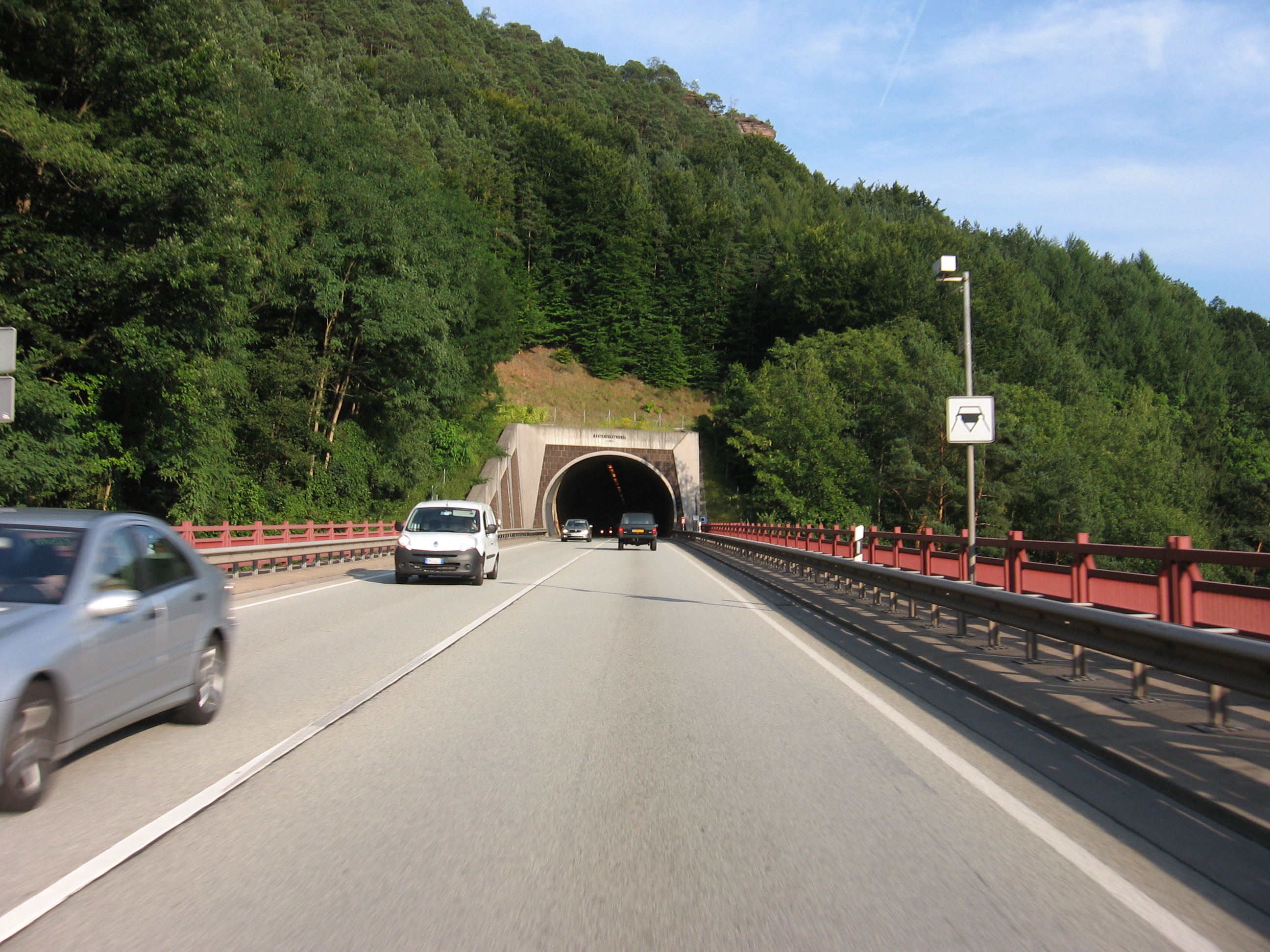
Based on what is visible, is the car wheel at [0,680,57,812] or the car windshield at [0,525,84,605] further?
the car windshield at [0,525,84,605]

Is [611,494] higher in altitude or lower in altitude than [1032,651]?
higher

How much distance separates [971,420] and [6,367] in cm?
1255

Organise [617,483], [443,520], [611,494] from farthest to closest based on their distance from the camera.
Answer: [611,494] < [617,483] < [443,520]

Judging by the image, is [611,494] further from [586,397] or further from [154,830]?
[154,830]

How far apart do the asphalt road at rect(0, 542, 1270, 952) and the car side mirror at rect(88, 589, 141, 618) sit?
955mm

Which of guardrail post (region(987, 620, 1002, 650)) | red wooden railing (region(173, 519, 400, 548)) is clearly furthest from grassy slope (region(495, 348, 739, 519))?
guardrail post (region(987, 620, 1002, 650))

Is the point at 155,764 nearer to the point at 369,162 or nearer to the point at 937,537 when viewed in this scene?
the point at 937,537

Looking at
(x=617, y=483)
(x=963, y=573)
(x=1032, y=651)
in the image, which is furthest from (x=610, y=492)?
(x=1032, y=651)

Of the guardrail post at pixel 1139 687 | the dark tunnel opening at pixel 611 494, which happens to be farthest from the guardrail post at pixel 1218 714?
the dark tunnel opening at pixel 611 494

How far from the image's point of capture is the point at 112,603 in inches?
222

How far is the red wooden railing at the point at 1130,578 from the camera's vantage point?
7.68m

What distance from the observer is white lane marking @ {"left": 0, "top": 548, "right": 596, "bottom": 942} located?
3713 millimetres

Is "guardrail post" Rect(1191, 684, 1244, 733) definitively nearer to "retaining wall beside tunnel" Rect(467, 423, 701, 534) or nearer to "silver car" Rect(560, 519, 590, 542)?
"silver car" Rect(560, 519, 590, 542)

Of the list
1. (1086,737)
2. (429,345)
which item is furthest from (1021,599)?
(429,345)
